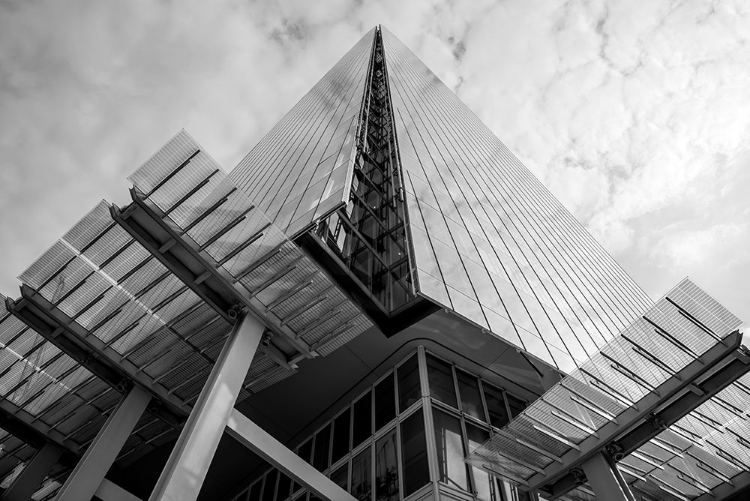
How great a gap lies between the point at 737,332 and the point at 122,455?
56.6 ft

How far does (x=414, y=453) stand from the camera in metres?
12.7

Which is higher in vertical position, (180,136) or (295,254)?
(180,136)

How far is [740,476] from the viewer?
1320 centimetres

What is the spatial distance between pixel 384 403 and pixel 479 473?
3.47 meters

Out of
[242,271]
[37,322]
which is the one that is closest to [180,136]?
[242,271]

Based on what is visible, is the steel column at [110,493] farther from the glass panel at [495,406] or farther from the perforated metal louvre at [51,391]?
the glass panel at [495,406]

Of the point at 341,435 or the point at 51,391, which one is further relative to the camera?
the point at 341,435

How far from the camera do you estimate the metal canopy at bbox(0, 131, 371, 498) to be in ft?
35.6

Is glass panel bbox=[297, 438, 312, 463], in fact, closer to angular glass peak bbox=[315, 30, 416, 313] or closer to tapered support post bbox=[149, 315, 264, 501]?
angular glass peak bbox=[315, 30, 416, 313]

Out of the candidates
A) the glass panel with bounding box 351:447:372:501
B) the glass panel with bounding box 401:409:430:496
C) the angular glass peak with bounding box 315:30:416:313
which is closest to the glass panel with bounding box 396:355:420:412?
the glass panel with bounding box 401:409:430:496

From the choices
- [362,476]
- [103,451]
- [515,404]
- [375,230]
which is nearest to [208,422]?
[103,451]

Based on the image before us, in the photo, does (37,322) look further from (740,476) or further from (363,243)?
(740,476)

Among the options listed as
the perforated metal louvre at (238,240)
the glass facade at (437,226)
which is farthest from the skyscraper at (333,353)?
the glass facade at (437,226)

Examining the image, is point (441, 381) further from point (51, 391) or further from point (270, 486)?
point (51, 391)
